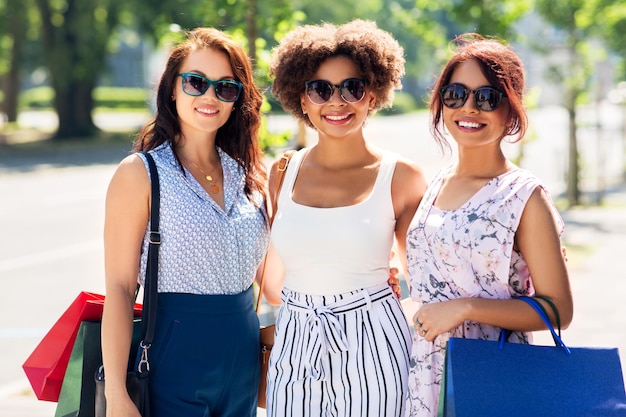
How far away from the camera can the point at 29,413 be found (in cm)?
550

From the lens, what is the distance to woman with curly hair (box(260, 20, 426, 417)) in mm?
3041

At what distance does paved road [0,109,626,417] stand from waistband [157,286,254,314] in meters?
2.87

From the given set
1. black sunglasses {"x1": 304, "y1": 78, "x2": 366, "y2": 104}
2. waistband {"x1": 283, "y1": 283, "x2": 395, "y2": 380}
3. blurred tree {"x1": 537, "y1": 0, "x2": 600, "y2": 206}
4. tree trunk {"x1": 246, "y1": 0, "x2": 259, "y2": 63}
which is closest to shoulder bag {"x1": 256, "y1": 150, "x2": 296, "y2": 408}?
waistband {"x1": 283, "y1": 283, "x2": 395, "y2": 380}

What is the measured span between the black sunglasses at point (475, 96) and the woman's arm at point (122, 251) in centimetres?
97

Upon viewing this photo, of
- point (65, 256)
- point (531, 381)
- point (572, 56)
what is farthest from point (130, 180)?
point (572, 56)

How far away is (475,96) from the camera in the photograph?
9.32 feet

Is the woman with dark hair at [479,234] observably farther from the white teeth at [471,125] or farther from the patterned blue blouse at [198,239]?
the patterned blue blouse at [198,239]

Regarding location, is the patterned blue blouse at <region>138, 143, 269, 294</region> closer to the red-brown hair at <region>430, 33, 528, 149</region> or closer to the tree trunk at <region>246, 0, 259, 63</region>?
the red-brown hair at <region>430, 33, 528, 149</region>

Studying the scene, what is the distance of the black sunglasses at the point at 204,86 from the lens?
3.15 metres

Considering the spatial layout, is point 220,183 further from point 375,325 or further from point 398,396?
point 398,396

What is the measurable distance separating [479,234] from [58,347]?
1.39 m

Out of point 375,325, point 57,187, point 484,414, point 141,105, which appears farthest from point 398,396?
point 141,105

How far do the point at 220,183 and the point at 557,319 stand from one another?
1212 millimetres

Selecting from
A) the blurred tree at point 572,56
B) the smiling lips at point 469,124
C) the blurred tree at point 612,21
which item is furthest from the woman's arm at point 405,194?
the blurred tree at point 572,56
